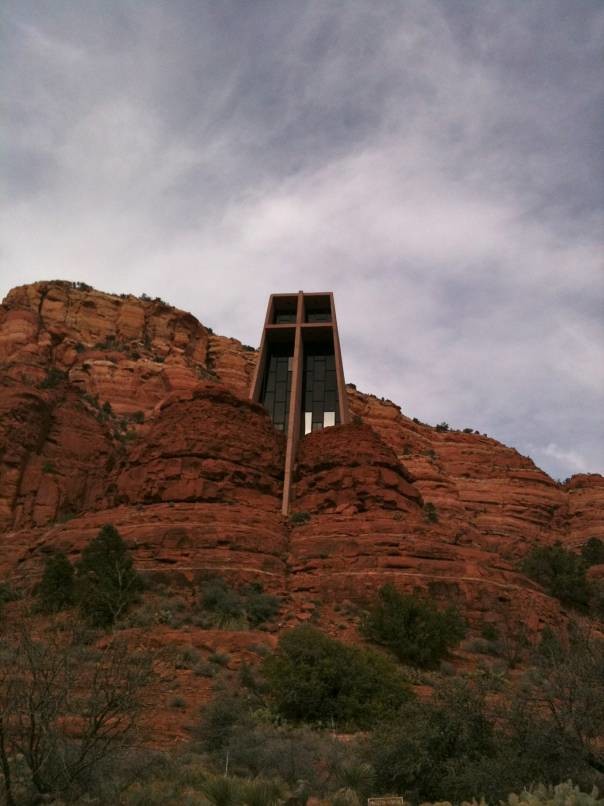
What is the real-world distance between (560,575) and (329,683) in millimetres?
18830

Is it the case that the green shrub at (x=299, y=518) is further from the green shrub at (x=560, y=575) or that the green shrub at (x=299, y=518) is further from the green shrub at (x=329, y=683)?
the green shrub at (x=329, y=683)

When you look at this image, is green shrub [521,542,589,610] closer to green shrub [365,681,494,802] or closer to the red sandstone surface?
the red sandstone surface

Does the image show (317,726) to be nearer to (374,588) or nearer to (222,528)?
(374,588)

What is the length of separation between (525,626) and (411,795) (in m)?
14.6

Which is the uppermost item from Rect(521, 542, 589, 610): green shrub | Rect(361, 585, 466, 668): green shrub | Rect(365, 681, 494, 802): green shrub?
Rect(521, 542, 589, 610): green shrub

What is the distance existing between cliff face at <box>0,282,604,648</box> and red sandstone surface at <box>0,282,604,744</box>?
7 cm

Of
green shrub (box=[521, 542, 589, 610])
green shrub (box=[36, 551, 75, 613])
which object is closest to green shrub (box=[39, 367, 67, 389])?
green shrub (box=[36, 551, 75, 613])

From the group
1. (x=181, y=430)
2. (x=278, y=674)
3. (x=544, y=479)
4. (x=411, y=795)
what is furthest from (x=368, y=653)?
(x=544, y=479)

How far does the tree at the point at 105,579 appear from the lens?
20547 millimetres

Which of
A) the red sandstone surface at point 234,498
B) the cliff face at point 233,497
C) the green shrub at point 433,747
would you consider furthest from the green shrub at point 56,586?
the green shrub at point 433,747

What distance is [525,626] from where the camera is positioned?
23.4 m

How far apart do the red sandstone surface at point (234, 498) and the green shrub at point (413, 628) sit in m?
1.11

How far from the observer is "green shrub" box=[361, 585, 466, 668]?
66.5 feet

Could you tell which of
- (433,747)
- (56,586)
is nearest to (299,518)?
(56,586)
